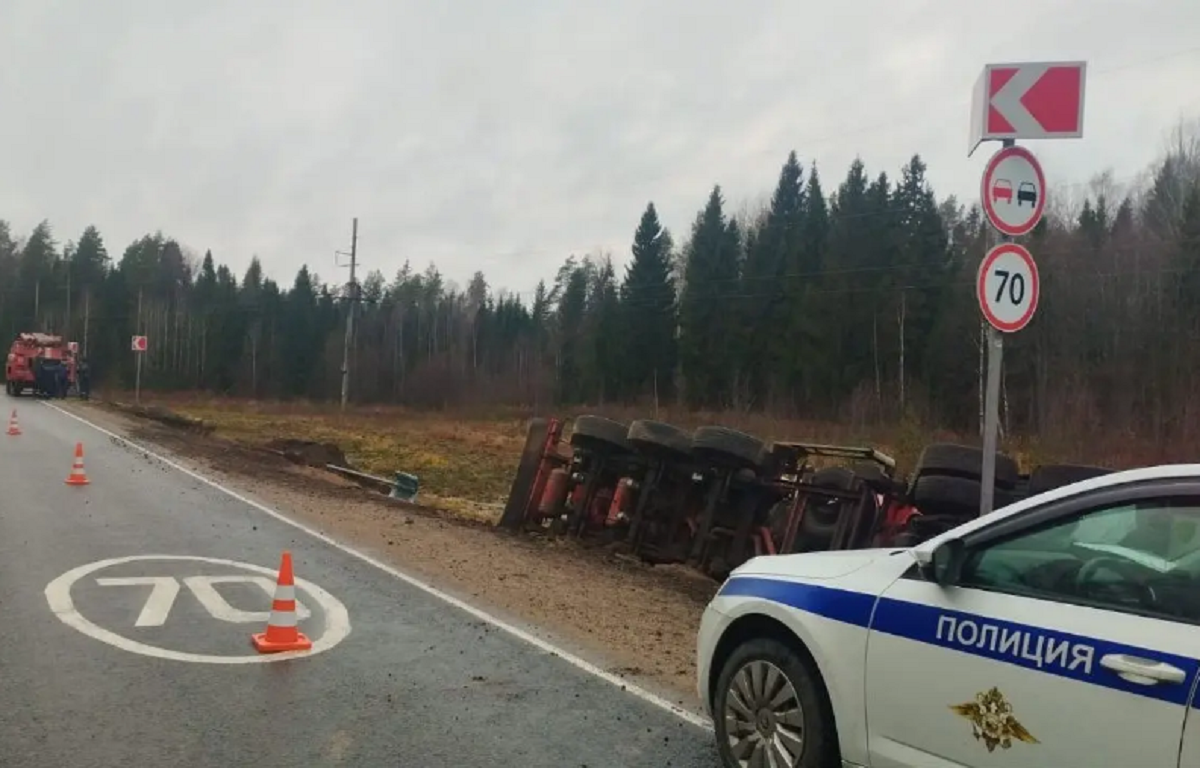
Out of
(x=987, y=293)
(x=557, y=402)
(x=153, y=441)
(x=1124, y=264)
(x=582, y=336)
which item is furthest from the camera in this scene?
(x=582, y=336)

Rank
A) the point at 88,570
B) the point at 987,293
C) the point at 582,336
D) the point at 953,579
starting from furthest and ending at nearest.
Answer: the point at 582,336 < the point at 88,570 < the point at 987,293 < the point at 953,579

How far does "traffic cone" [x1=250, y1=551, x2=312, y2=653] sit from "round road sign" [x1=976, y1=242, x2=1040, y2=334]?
4.73 m

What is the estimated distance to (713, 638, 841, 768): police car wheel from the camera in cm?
408

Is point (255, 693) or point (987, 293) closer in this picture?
point (255, 693)

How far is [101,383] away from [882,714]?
3766 inches

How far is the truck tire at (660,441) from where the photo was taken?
10.8 meters

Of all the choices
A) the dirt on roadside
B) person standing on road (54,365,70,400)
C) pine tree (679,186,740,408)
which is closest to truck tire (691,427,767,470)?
the dirt on roadside

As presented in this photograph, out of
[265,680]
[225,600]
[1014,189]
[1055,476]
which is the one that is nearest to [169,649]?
[265,680]

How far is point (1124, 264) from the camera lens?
43.9m

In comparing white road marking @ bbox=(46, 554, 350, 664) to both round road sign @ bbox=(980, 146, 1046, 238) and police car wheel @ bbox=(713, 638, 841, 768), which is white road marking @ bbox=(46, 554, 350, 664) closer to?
police car wheel @ bbox=(713, 638, 841, 768)

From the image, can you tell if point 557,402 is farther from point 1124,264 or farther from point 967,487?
point 967,487

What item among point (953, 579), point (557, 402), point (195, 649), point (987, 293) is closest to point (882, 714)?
point (953, 579)

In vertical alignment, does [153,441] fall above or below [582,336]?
below

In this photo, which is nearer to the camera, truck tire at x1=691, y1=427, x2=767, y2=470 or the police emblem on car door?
the police emblem on car door
